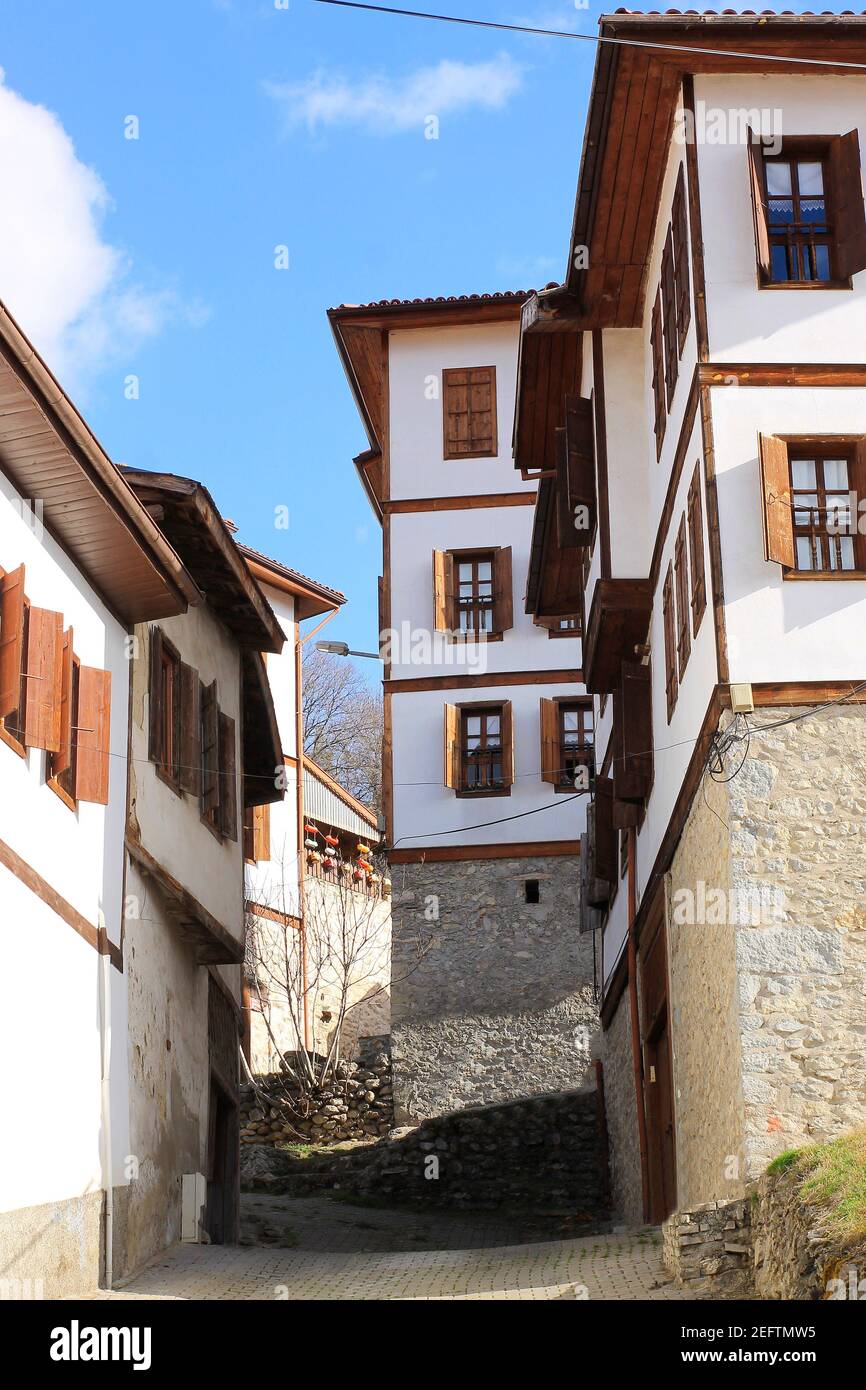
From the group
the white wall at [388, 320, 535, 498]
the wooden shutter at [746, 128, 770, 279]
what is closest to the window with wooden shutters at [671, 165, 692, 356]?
the wooden shutter at [746, 128, 770, 279]

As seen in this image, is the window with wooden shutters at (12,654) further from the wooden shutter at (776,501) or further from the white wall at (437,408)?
A: the white wall at (437,408)

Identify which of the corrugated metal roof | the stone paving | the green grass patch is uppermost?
the corrugated metal roof

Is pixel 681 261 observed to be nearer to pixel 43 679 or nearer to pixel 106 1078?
pixel 43 679

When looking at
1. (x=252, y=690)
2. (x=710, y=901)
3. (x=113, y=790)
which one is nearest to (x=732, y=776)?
(x=710, y=901)

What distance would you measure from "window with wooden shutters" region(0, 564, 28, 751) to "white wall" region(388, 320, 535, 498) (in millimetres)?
17975

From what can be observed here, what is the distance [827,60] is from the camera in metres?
13.6

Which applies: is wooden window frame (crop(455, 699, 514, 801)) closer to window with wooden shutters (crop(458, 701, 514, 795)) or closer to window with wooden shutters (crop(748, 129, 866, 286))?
window with wooden shutters (crop(458, 701, 514, 795))

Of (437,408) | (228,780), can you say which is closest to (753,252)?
(228,780)

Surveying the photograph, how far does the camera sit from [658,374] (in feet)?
51.4

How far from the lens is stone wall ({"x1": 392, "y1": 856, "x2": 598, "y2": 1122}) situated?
27125 mm

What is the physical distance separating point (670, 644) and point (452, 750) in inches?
536

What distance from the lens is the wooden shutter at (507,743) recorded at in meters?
28.5

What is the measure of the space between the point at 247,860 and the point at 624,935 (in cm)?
1184
